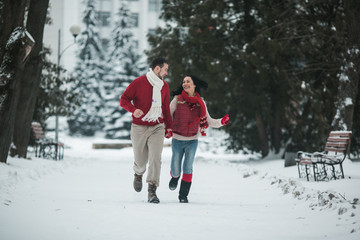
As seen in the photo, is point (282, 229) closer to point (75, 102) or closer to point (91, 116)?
point (75, 102)

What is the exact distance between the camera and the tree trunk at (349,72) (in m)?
13.5

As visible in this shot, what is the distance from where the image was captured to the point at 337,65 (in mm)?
15109

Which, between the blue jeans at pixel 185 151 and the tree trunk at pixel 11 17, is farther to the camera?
the tree trunk at pixel 11 17


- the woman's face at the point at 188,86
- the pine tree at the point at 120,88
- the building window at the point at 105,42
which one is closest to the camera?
the woman's face at the point at 188,86

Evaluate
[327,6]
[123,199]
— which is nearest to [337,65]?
[327,6]

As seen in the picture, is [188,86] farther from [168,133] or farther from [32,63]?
[32,63]

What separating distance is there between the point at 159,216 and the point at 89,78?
47.0 meters

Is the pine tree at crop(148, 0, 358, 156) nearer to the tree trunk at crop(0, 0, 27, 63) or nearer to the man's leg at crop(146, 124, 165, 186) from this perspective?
the tree trunk at crop(0, 0, 27, 63)

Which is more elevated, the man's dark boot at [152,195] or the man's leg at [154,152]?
the man's leg at [154,152]

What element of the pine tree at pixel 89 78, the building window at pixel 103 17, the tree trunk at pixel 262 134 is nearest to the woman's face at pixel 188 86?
the tree trunk at pixel 262 134

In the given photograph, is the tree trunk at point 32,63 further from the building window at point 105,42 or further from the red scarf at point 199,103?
the building window at point 105,42

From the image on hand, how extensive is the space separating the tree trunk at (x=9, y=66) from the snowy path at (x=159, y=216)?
6.37ft

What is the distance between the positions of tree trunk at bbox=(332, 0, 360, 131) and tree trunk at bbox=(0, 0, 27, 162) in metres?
8.70

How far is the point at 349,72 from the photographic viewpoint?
13734mm
